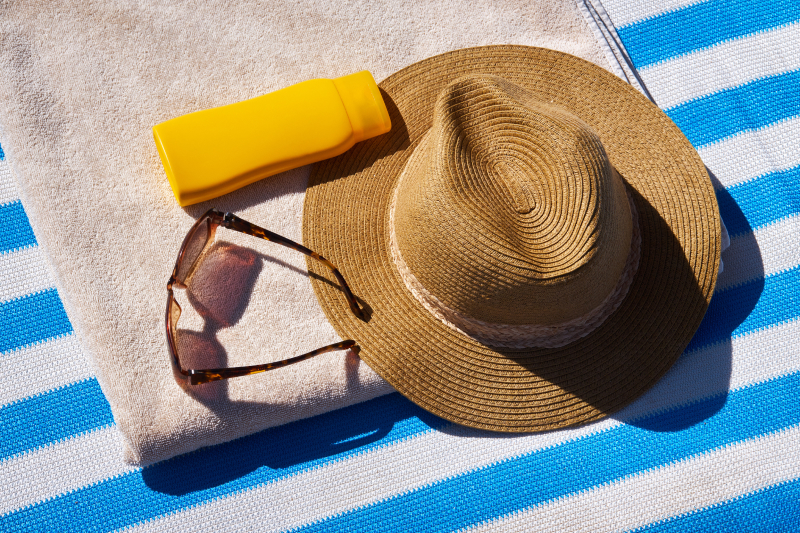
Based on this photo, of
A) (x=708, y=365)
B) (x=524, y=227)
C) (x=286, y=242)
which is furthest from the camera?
(x=708, y=365)

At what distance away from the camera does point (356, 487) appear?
821mm

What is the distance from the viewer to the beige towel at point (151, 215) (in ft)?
2.55

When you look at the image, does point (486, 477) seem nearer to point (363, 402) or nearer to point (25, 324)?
point (363, 402)

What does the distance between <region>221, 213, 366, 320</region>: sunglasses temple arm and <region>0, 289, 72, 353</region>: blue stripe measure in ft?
1.07

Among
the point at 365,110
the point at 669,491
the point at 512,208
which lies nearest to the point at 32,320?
the point at 365,110

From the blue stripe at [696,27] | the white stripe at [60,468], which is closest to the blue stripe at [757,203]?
the blue stripe at [696,27]

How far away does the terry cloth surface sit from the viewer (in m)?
0.81


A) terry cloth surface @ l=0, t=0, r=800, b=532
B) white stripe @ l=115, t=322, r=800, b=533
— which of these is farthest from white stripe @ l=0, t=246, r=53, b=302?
white stripe @ l=115, t=322, r=800, b=533

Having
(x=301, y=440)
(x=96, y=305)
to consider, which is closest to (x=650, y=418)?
(x=301, y=440)

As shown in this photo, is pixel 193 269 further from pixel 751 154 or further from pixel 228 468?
pixel 751 154

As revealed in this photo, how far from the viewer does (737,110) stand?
91cm

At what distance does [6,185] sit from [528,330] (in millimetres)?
834

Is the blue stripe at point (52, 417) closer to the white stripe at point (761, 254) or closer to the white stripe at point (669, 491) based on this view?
the white stripe at point (669, 491)

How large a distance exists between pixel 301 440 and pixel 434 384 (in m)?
0.23
